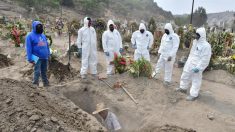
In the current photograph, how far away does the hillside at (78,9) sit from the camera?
31.5 m

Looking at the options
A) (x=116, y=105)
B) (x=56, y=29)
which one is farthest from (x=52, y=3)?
(x=116, y=105)

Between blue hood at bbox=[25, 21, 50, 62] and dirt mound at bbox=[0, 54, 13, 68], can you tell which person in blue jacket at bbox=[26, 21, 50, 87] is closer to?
blue hood at bbox=[25, 21, 50, 62]

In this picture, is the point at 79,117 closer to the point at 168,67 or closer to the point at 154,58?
the point at 168,67

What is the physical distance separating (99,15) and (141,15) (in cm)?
1373

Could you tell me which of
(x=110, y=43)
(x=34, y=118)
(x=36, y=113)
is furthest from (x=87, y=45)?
(x=34, y=118)

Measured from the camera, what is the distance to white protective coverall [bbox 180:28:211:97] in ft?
24.3

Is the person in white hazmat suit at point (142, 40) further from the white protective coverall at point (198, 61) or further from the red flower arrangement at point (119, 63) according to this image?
the white protective coverall at point (198, 61)

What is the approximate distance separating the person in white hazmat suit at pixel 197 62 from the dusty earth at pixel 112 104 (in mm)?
362

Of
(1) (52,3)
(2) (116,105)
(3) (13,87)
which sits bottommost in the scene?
(2) (116,105)

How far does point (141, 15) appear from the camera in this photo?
174ft

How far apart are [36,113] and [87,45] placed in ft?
14.6

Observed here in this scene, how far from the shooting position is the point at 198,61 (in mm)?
7520

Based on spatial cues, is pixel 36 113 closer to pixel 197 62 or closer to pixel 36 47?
pixel 36 47

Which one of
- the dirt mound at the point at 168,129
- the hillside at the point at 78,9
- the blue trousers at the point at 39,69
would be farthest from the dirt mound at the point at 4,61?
the hillside at the point at 78,9
